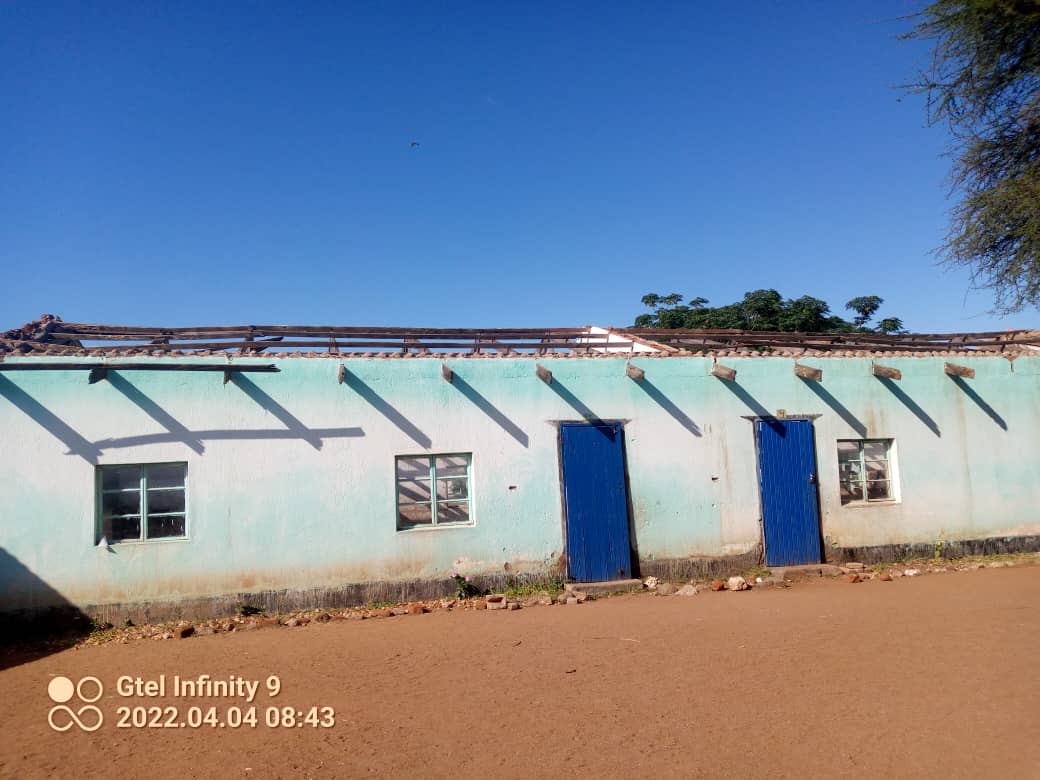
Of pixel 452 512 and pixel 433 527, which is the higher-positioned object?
pixel 452 512

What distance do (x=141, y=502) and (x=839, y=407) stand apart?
10.8m

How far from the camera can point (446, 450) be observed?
1078 centimetres

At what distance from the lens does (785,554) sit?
11836mm

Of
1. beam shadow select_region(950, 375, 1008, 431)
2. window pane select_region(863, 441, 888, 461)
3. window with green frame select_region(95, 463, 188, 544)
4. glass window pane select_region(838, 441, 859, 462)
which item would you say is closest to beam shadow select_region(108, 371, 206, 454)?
window with green frame select_region(95, 463, 188, 544)

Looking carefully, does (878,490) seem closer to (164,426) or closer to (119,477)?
(164,426)

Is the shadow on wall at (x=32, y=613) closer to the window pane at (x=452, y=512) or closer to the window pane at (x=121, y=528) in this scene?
the window pane at (x=121, y=528)

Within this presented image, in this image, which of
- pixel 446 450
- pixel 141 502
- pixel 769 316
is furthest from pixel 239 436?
pixel 769 316

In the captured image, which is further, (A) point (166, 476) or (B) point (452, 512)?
(B) point (452, 512)

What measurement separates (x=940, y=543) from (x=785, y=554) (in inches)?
121

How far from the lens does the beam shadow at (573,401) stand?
11.4 metres

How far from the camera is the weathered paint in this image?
9305mm

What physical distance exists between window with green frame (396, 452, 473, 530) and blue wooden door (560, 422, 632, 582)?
154 cm

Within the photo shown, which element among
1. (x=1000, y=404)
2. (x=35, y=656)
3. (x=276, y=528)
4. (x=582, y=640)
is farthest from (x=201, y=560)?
(x=1000, y=404)

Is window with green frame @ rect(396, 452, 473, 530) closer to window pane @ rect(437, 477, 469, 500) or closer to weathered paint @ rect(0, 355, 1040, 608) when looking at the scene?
window pane @ rect(437, 477, 469, 500)
